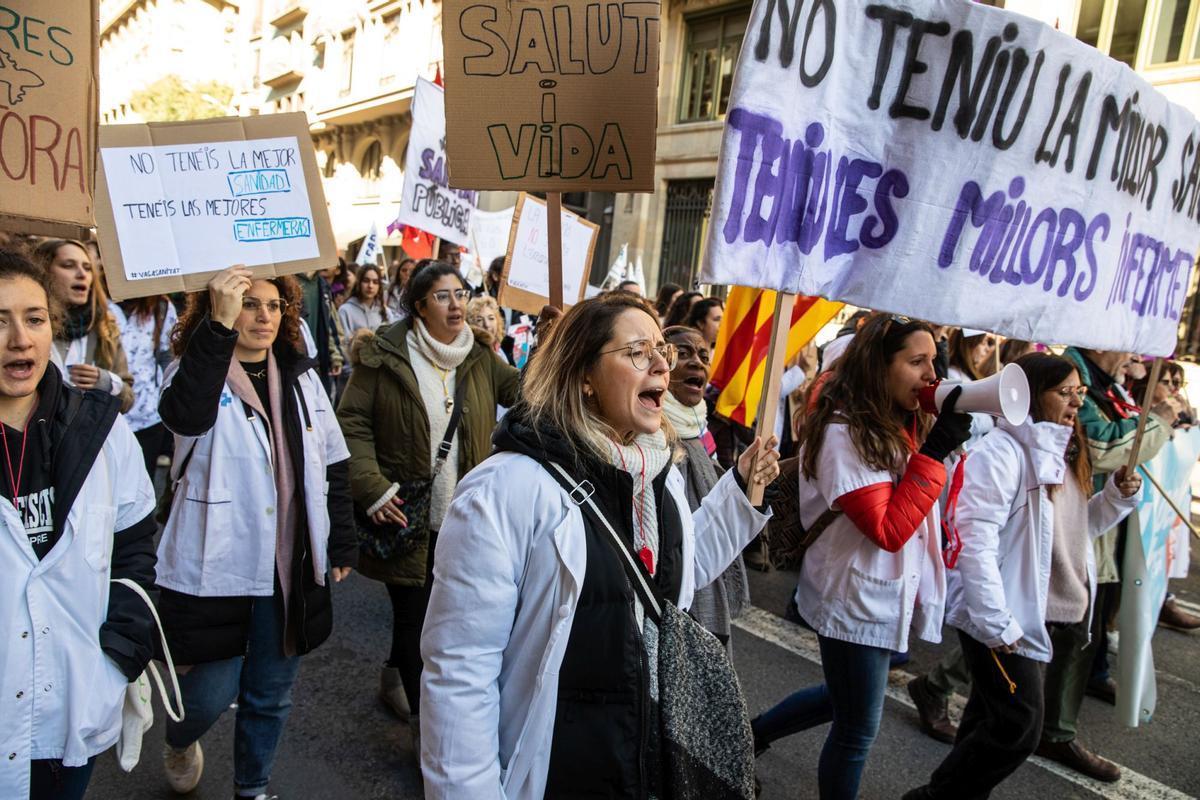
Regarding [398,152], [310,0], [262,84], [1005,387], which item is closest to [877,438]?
[1005,387]

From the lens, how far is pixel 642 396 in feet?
6.02

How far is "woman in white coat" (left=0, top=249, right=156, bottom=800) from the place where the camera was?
65.6 inches

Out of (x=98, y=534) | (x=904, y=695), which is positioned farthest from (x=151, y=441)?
(x=904, y=695)

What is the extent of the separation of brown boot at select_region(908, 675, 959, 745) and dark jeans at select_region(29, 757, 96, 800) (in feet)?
11.1

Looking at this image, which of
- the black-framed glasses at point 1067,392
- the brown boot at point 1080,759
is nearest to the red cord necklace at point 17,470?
the black-framed glasses at point 1067,392

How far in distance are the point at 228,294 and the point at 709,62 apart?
17.3m

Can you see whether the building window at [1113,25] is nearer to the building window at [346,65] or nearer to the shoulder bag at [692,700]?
the shoulder bag at [692,700]

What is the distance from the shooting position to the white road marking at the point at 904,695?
333 cm

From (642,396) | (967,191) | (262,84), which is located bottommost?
(642,396)

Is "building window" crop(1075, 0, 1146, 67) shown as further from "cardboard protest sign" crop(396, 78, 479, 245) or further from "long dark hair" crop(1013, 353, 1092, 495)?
"long dark hair" crop(1013, 353, 1092, 495)

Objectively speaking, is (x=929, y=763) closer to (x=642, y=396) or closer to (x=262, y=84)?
(x=642, y=396)

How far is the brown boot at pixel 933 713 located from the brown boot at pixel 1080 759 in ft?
1.31

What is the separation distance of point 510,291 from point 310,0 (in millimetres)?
30584

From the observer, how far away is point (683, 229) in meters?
17.7
